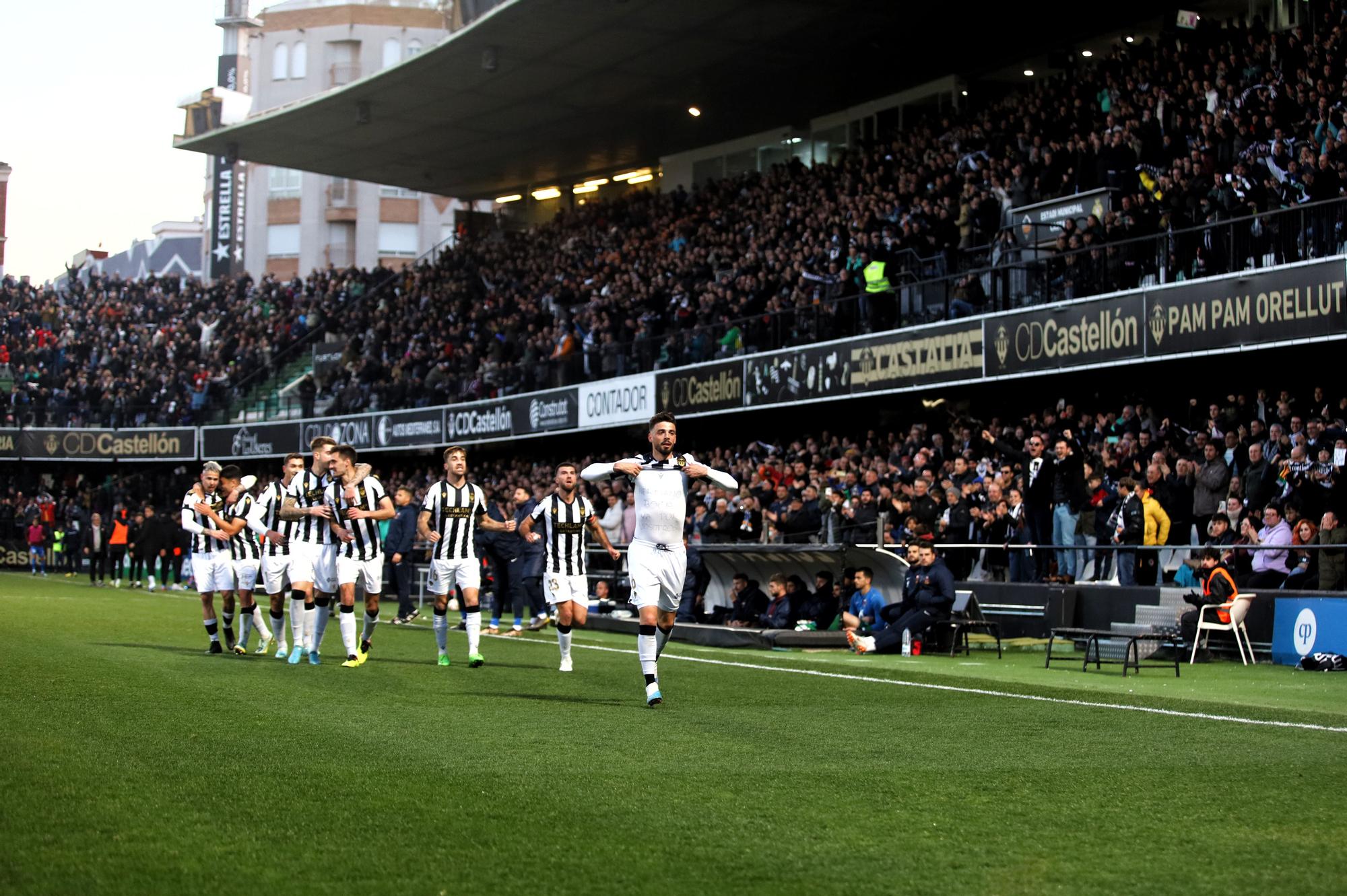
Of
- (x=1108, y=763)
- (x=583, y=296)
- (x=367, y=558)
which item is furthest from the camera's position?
(x=583, y=296)

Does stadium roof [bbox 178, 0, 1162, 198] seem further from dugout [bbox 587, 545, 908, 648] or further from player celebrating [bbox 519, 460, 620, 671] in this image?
player celebrating [bbox 519, 460, 620, 671]

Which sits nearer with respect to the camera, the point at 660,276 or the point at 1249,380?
the point at 1249,380

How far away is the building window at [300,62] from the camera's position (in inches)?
3194

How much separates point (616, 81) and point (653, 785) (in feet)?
104

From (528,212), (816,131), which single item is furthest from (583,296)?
(528,212)

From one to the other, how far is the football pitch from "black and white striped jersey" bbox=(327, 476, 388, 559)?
1.70 metres

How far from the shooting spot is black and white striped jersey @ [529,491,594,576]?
1625 centimetres

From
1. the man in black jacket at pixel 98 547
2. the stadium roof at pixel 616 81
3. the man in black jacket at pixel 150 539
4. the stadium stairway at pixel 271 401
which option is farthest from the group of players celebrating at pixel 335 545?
the stadium stairway at pixel 271 401

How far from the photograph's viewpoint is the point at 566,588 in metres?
16.0

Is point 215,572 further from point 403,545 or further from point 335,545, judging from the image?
point 403,545

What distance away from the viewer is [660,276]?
36.4 m

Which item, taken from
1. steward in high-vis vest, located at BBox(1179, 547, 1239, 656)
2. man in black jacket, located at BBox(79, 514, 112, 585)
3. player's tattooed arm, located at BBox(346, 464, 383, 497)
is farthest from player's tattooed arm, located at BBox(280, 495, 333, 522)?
man in black jacket, located at BBox(79, 514, 112, 585)

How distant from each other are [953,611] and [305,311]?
39067 millimetres

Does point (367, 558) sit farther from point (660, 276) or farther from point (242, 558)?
point (660, 276)
